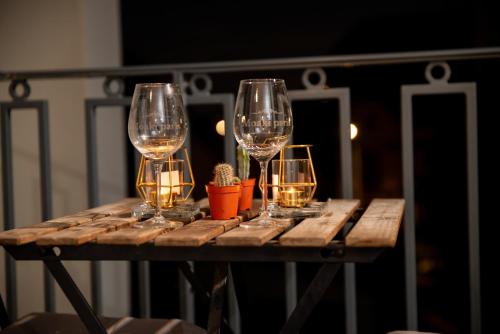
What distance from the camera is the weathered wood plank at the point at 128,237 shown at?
1204 mm

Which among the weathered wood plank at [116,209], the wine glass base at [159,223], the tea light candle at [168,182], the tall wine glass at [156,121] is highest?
the tall wine glass at [156,121]

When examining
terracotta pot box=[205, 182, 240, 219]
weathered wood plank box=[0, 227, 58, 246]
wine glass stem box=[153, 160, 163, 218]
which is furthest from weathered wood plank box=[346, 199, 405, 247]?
weathered wood plank box=[0, 227, 58, 246]

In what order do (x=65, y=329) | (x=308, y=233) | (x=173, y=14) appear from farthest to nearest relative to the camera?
1. (x=173, y=14)
2. (x=65, y=329)
3. (x=308, y=233)

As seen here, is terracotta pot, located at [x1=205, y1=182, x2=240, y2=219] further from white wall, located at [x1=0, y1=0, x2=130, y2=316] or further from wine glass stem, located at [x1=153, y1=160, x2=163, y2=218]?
white wall, located at [x1=0, y1=0, x2=130, y2=316]

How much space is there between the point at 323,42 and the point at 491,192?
1170 mm

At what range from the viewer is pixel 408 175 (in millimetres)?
2051

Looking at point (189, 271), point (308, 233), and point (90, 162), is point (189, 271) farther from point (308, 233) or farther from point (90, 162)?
point (90, 162)

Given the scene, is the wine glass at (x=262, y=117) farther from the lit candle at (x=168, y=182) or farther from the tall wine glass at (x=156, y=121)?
the lit candle at (x=168, y=182)

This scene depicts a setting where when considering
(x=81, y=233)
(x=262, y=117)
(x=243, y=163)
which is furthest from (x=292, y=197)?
(x=81, y=233)

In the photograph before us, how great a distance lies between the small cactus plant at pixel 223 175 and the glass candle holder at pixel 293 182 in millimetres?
143

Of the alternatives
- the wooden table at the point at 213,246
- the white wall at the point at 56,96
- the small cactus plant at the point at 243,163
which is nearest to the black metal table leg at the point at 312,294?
the wooden table at the point at 213,246

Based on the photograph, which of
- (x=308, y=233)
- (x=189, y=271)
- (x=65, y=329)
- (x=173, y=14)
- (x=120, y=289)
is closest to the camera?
(x=308, y=233)

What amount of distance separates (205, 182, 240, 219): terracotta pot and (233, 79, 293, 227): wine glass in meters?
0.08

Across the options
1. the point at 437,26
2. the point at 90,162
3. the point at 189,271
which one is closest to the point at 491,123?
the point at 437,26
